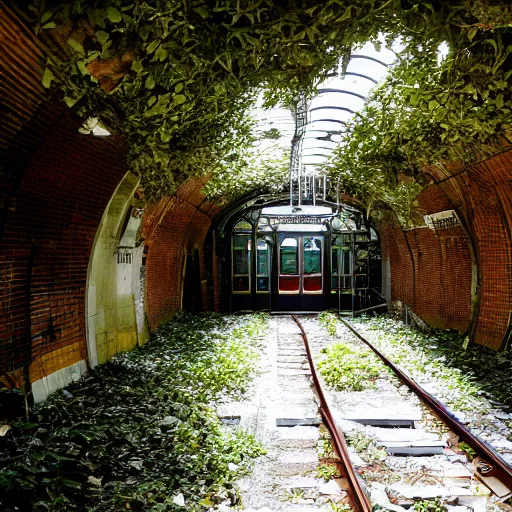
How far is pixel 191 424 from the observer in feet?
19.7

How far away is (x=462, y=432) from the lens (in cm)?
575

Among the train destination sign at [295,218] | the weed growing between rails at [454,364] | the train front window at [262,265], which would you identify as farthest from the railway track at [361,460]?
the train front window at [262,265]

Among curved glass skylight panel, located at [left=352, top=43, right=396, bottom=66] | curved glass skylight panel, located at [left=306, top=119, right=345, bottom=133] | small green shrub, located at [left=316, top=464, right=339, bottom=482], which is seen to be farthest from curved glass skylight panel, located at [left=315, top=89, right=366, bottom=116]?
small green shrub, located at [left=316, top=464, right=339, bottom=482]

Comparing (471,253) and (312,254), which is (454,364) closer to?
(471,253)

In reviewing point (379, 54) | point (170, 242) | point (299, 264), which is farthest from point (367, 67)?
point (299, 264)

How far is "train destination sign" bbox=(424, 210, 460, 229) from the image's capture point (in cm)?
1098

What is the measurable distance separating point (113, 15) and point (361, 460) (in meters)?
4.44

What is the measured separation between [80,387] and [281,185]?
11012 mm

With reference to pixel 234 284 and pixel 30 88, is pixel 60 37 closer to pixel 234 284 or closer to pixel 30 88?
pixel 30 88

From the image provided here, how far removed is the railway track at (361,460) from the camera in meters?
4.40

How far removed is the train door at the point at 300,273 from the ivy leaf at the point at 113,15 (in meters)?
17.3

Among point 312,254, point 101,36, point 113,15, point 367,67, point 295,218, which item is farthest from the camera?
point 312,254

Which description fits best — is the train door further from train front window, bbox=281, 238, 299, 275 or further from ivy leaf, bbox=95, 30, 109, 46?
ivy leaf, bbox=95, 30, 109, 46

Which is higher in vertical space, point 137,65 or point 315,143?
point 315,143
